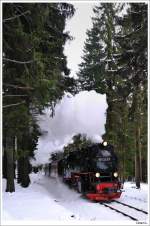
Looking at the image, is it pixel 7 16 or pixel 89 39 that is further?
pixel 89 39

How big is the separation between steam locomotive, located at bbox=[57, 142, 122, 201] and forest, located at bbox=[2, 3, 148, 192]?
2978 millimetres

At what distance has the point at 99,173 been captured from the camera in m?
23.1

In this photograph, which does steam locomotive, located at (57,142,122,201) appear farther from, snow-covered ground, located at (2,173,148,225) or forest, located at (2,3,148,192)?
forest, located at (2,3,148,192)

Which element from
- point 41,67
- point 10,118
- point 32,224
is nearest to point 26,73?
point 41,67

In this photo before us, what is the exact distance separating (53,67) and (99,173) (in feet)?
19.3

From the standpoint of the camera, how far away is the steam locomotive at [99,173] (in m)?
22.5

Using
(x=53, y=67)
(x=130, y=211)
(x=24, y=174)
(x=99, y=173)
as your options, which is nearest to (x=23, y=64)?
(x=53, y=67)

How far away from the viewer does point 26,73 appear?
15766 mm

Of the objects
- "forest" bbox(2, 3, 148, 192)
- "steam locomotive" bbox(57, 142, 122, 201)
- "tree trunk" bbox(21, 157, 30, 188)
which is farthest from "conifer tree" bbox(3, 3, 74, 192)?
"tree trunk" bbox(21, 157, 30, 188)

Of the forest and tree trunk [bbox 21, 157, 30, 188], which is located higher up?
the forest

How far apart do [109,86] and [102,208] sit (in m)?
18.8

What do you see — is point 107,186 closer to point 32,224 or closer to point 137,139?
point 137,139

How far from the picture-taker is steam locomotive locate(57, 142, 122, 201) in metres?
22.5

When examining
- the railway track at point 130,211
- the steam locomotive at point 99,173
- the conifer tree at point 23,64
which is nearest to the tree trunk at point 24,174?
→ the steam locomotive at point 99,173
